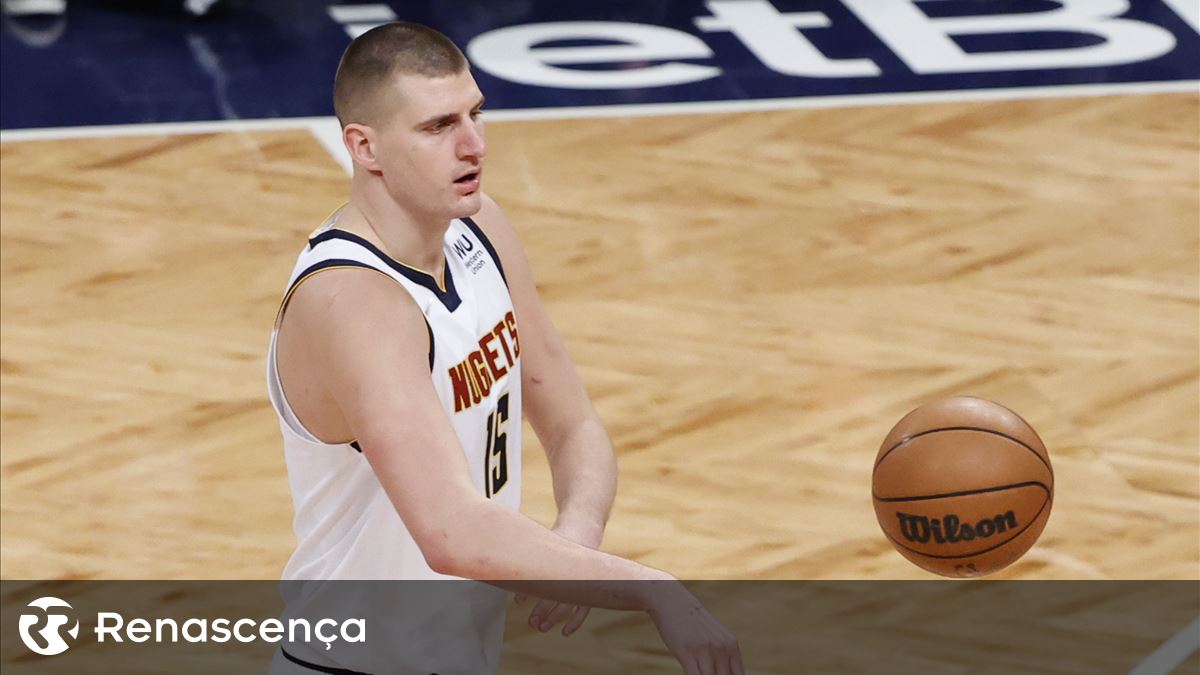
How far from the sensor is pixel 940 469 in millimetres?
3867

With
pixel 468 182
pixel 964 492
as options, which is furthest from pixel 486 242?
pixel 964 492

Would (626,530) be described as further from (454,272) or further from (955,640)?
(454,272)

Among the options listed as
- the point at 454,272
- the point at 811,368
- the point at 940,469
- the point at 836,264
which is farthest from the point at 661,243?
the point at 454,272

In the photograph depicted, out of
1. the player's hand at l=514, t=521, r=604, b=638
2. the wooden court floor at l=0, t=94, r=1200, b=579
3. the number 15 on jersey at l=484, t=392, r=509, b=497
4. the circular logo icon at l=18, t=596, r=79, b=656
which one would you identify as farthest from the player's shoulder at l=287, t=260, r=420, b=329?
the wooden court floor at l=0, t=94, r=1200, b=579

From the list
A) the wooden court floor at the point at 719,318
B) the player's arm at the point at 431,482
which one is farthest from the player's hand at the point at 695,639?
the wooden court floor at the point at 719,318

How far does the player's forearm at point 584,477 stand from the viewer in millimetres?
3174

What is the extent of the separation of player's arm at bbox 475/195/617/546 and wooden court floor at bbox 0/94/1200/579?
190cm

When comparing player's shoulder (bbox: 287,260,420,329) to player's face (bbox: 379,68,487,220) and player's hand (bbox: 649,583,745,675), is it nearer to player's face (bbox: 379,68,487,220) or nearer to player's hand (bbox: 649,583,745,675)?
player's face (bbox: 379,68,487,220)

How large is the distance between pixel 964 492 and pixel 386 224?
4.71 feet

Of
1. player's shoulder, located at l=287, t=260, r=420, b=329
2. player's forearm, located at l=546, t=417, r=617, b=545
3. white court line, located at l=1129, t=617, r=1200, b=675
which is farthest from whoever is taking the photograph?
white court line, located at l=1129, t=617, r=1200, b=675

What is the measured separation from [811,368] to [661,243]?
1104 mm

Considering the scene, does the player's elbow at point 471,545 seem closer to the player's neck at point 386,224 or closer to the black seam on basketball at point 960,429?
the player's neck at point 386,224

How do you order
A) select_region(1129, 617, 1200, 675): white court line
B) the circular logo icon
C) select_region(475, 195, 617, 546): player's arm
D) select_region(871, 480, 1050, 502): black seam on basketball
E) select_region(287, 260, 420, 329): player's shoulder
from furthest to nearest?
the circular logo icon → select_region(1129, 617, 1200, 675): white court line → select_region(871, 480, 1050, 502): black seam on basketball → select_region(475, 195, 617, 546): player's arm → select_region(287, 260, 420, 329): player's shoulder

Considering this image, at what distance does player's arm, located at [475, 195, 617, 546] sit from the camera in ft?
10.8
